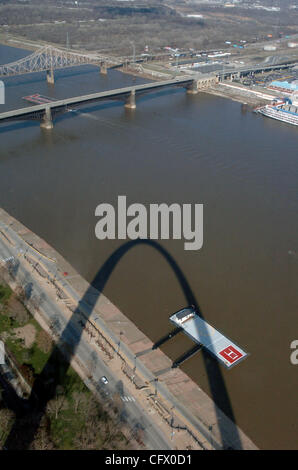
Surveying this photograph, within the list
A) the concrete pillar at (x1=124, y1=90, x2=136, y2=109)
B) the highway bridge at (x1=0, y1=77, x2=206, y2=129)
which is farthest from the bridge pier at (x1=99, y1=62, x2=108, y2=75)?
the concrete pillar at (x1=124, y1=90, x2=136, y2=109)

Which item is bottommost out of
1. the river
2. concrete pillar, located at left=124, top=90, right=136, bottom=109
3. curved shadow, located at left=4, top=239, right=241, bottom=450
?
curved shadow, located at left=4, top=239, right=241, bottom=450

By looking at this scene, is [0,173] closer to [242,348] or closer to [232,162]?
[232,162]

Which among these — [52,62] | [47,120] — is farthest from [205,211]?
[52,62]

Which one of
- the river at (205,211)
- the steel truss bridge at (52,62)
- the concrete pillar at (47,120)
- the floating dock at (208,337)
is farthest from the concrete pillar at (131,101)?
the floating dock at (208,337)

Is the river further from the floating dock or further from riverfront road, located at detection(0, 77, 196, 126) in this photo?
Answer: riverfront road, located at detection(0, 77, 196, 126)

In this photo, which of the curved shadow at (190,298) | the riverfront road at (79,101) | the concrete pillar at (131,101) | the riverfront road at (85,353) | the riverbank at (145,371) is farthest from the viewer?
the concrete pillar at (131,101)

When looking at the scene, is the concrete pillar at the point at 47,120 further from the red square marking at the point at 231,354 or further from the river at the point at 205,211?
the red square marking at the point at 231,354

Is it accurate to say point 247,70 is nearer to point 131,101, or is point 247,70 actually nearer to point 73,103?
point 131,101
